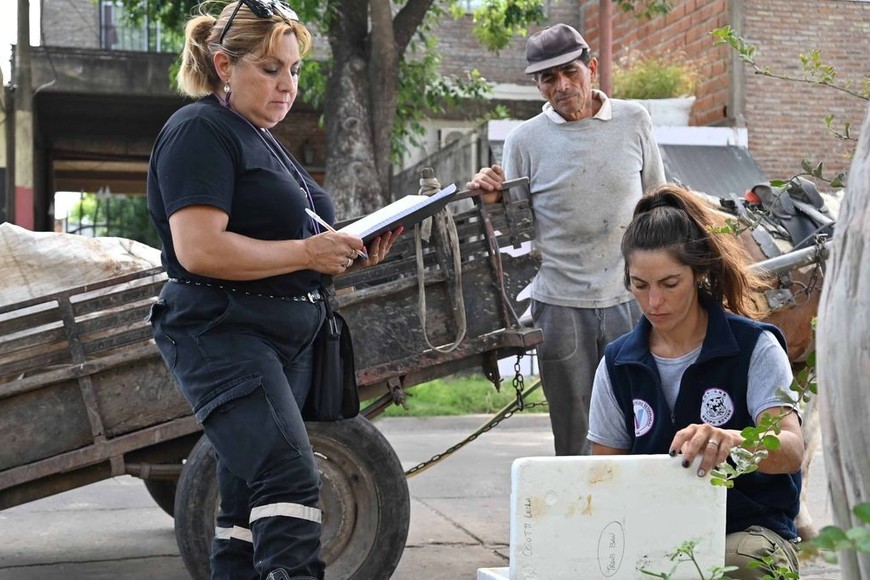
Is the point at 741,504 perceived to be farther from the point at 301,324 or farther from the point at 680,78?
the point at 680,78

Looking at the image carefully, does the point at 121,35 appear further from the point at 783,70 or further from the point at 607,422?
the point at 607,422

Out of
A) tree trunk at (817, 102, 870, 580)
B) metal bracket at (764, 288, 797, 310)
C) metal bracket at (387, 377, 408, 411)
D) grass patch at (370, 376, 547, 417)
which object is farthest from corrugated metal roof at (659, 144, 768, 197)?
tree trunk at (817, 102, 870, 580)

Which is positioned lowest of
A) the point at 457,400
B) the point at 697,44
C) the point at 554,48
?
the point at 457,400

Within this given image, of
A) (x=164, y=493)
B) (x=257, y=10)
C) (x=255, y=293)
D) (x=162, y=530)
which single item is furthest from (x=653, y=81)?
(x=255, y=293)

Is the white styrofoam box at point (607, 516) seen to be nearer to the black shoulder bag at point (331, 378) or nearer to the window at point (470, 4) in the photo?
the black shoulder bag at point (331, 378)

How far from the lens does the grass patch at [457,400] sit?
11.6m

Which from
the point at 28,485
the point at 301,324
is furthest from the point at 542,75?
the point at 28,485

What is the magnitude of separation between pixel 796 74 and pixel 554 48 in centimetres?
1203

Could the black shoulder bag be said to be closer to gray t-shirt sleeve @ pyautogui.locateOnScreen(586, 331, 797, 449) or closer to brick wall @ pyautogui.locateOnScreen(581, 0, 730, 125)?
gray t-shirt sleeve @ pyautogui.locateOnScreen(586, 331, 797, 449)

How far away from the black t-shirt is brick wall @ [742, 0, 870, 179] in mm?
13405

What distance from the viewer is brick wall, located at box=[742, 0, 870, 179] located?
15859 millimetres

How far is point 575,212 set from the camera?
475 cm

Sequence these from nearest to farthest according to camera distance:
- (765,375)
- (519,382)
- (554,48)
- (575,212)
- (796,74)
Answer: (765,375) < (554,48) < (575,212) < (519,382) < (796,74)

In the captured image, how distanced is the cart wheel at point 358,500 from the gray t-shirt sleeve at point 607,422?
1.53 meters
